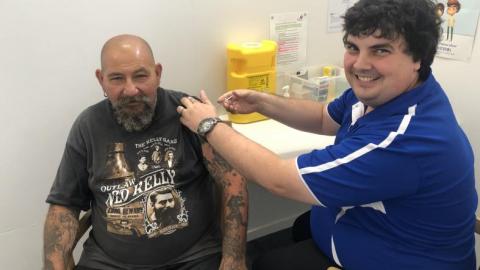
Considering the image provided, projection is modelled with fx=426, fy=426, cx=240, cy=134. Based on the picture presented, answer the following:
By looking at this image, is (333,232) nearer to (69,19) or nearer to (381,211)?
(381,211)

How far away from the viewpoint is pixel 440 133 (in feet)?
3.77

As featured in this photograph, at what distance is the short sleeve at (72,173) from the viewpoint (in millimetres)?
1580

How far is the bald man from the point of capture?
5.08 ft

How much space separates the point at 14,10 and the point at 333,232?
1.42 meters

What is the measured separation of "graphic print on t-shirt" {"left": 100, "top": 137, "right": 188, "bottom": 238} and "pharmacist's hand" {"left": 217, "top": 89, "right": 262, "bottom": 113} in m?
0.36

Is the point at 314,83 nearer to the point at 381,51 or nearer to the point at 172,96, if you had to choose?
the point at 172,96

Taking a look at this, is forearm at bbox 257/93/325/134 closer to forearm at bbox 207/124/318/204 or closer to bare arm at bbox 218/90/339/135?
bare arm at bbox 218/90/339/135

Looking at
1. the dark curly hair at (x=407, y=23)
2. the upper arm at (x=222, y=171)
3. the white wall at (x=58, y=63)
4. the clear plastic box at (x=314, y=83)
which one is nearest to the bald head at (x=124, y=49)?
the white wall at (x=58, y=63)

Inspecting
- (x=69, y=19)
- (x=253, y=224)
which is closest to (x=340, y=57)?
(x=253, y=224)

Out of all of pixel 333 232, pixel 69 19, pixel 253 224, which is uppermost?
pixel 69 19

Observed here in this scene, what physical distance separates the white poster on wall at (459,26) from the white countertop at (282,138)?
2.45 feet

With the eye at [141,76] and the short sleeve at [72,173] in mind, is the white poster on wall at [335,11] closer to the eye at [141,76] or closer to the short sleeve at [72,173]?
the eye at [141,76]

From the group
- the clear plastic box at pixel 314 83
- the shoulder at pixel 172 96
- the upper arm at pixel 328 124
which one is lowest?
the upper arm at pixel 328 124

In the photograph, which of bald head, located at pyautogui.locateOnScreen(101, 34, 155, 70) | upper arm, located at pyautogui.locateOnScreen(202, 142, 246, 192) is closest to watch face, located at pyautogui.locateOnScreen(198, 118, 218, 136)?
upper arm, located at pyautogui.locateOnScreen(202, 142, 246, 192)
